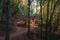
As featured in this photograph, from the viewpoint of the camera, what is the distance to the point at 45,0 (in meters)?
22.7

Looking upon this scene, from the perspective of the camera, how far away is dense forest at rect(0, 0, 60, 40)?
65.6 ft

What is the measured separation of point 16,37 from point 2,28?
8.74ft

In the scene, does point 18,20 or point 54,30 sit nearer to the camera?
point 54,30

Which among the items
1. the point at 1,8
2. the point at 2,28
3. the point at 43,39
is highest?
the point at 1,8

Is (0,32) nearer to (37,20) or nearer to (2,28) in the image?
(2,28)

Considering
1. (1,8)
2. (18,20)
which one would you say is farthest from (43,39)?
(18,20)

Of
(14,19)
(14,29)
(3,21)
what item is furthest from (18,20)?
(3,21)

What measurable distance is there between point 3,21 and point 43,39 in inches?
179

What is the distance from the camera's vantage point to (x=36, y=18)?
96.7 ft

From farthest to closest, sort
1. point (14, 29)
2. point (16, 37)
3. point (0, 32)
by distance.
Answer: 1. point (14, 29)
2. point (0, 32)
3. point (16, 37)

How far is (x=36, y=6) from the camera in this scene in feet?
95.7

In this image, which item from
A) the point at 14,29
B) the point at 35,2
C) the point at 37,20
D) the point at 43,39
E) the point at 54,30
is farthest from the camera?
the point at 37,20

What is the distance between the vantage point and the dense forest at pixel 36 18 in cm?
1998

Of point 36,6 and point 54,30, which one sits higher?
point 36,6
